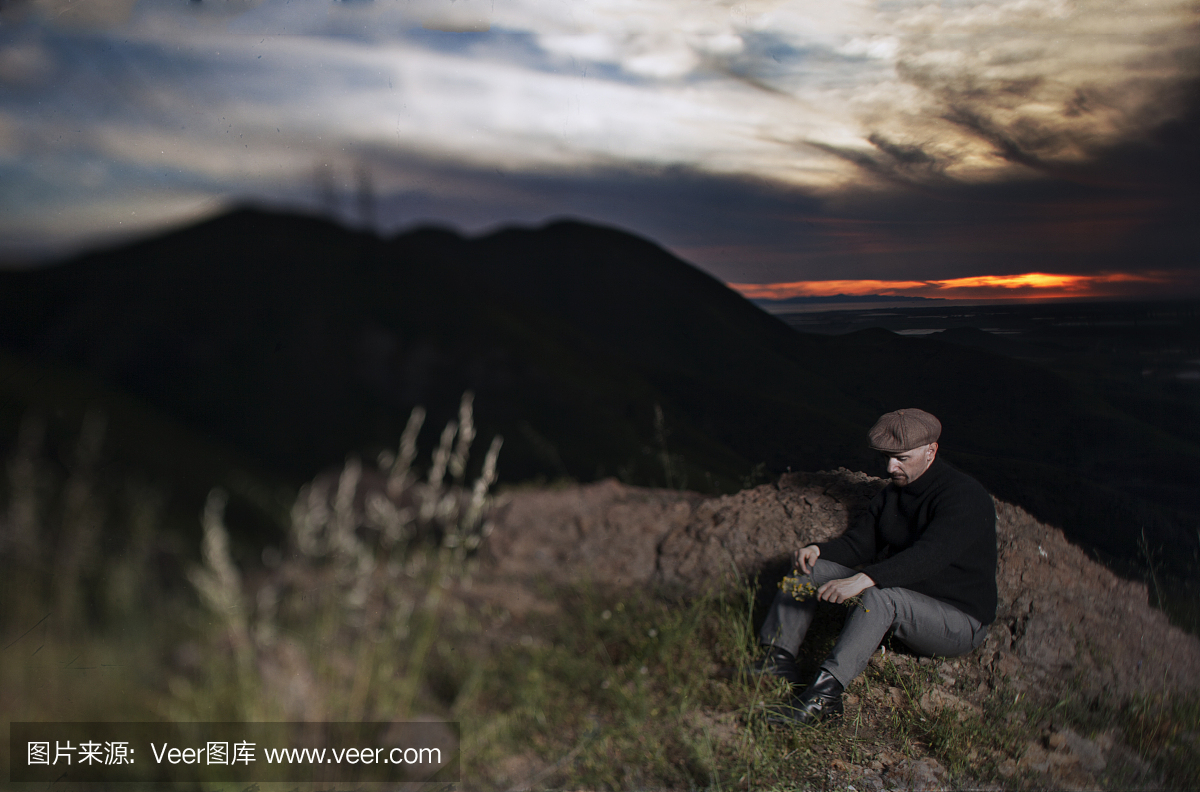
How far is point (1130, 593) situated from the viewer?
9.39 feet

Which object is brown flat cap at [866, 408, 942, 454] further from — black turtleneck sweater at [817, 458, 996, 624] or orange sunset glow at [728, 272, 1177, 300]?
orange sunset glow at [728, 272, 1177, 300]

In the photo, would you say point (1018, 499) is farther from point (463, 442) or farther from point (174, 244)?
point (174, 244)

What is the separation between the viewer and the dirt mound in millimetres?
2645

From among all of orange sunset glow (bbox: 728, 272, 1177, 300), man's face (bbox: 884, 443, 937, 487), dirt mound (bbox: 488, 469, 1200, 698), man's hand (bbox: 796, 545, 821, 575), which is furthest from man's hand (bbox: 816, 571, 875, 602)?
orange sunset glow (bbox: 728, 272, 1177, 300)

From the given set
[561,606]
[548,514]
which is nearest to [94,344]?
[548,514]

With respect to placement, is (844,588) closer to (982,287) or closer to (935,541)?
(935,541)

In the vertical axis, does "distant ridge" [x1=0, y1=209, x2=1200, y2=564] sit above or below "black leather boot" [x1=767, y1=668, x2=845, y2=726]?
above

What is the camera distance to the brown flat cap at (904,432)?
240 centimetres

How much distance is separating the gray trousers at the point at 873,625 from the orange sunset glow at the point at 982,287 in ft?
4.48

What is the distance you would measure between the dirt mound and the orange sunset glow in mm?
900

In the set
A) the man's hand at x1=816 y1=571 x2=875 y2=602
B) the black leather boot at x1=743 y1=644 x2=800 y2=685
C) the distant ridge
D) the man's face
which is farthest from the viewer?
the distant ridge

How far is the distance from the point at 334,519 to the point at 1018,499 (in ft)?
9.75

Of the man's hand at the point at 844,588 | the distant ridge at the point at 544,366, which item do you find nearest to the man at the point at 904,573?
the man's hand at the point at 844,588

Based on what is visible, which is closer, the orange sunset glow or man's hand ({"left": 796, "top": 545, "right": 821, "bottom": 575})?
man's hand ({"left": 796, "top": 545, "right": 821, "bottom": 575})
